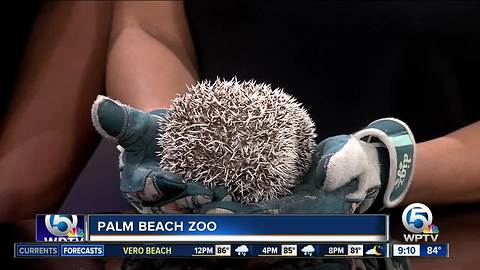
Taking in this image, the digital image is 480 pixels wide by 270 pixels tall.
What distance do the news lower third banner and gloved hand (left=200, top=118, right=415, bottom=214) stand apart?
2cm

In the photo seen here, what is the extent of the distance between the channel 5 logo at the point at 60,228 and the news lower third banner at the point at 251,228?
37 mm

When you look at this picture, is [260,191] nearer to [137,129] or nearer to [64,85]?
[137,129]

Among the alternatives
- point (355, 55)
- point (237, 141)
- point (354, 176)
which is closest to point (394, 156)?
point (354, 176)

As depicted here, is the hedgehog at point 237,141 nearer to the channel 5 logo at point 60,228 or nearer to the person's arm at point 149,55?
the channel 5 logo at point 60,228

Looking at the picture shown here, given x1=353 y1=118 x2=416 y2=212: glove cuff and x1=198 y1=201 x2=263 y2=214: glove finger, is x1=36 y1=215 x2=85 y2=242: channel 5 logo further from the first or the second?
x1=353 y1=118 x2=416 y2=212: glove cuff

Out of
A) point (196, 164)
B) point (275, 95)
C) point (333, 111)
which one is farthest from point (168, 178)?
point (333, 111)

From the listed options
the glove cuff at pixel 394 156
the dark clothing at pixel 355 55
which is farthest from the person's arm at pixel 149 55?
the glove cuff at pixel 394 156

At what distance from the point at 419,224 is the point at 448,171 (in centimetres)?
22

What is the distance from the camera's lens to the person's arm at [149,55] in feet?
3.12

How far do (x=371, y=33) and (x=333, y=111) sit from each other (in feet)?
0.49

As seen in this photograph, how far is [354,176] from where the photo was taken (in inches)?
23.6

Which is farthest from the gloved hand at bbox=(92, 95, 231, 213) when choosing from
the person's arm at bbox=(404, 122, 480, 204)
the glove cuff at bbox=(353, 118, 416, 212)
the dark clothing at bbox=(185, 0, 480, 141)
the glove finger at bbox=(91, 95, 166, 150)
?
the dark clothing at bbox=(185, 0, 480, 141)

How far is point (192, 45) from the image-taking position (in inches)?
45.9

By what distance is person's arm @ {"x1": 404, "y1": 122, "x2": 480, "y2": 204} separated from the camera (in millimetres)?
755
